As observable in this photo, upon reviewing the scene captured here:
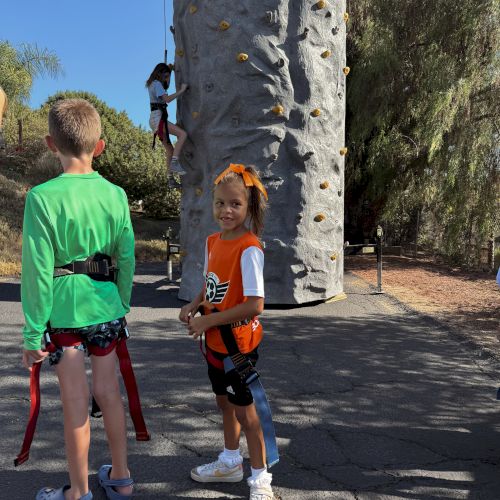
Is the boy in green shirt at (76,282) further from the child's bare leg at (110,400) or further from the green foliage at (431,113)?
the green foliage at (431,113)

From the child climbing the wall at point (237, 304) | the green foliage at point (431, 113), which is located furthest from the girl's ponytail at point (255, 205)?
the green foliage at point (431, 113)

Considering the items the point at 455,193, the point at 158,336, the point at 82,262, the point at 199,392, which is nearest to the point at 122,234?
the point at 82,262

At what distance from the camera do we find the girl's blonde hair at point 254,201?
2713 mm

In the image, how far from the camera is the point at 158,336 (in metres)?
6.01

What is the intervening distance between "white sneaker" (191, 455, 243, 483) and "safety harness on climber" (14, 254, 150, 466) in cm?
41

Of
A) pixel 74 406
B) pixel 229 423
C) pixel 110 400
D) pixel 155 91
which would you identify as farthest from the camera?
pixel 155 91

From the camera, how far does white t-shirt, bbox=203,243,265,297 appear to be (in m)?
2.58

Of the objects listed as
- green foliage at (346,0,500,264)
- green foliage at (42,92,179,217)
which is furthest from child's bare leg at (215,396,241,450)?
green foliage at (42,92,179,217)

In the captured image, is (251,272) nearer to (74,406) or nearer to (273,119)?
(74,406)

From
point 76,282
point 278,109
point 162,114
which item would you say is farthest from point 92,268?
point 162,114

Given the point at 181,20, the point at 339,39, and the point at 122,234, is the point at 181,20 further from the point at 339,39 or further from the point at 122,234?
the point at 122,234

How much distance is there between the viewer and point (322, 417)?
3.84 meters

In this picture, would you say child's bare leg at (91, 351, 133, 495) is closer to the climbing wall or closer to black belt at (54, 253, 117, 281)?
black belt at (54, 253, 117, 281)

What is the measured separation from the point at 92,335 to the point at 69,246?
422 millimetres
